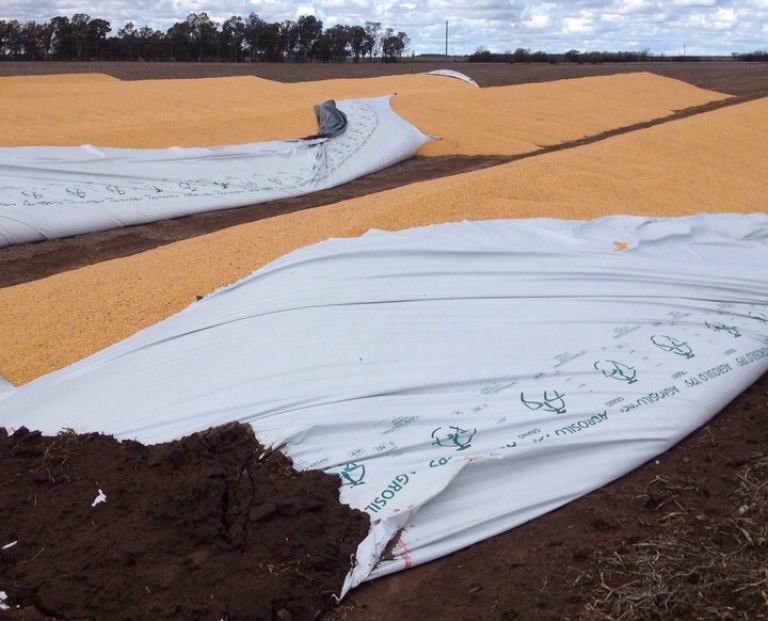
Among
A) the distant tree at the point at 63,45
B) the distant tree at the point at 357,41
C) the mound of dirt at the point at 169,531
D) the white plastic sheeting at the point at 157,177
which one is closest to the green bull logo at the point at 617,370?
the mound of dirt at the point at 169,531

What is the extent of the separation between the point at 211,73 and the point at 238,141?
48.4 feet

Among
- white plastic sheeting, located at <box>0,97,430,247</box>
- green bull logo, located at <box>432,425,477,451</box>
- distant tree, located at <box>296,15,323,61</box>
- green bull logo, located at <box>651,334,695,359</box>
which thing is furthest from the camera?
distant tree, located at <box>296,15,323,61</box>

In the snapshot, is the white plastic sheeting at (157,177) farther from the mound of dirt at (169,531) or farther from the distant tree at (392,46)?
the distant tree at (392,46)

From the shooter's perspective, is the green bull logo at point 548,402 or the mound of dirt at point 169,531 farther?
the green bull logo at point 548,402

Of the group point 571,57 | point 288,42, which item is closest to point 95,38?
point 288,42

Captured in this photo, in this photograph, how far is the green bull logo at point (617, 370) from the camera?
3.13 metres

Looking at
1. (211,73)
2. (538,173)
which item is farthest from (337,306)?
(211,73)

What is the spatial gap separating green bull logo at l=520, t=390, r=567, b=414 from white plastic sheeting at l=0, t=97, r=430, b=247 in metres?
4.62

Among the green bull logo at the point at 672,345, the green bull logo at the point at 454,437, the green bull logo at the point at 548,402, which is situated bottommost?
the green bull logo at the point at 454,437

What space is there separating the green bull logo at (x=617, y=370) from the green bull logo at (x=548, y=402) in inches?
11.6

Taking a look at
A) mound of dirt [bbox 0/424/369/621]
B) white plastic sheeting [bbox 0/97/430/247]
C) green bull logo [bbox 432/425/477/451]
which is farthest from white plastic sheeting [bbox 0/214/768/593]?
white plastic sheeting [bbox 0/97/430/247]

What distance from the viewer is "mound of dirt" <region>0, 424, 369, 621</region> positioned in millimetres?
2053

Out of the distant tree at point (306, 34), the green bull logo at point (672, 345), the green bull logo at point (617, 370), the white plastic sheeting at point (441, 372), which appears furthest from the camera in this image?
the distant tree at point (306, 34)

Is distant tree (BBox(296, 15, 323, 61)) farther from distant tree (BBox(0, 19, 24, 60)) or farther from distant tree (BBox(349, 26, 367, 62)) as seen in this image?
distant tree (BBox(0, 19, 24, 60))
